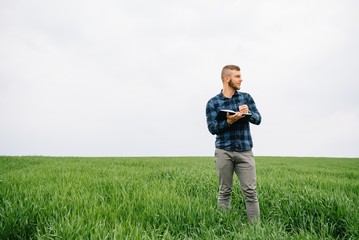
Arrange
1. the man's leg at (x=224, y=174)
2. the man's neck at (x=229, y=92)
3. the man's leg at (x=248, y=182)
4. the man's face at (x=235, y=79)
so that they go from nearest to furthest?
the man's leg at (x=248, y=182) < the man's leg at (x=224, y=174) < the man's face at (x=235, y=79) < the man's neck at (x=229, y=92)

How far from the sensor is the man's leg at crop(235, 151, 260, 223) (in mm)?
3740

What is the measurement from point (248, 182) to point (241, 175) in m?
0.14

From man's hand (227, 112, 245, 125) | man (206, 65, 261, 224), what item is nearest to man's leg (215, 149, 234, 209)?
man (206, 65, 261, 224)

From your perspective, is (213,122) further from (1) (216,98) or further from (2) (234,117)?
(2) (234,117)

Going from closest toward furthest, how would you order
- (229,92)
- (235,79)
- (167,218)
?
(167,218)
(235,79)
(229,92)

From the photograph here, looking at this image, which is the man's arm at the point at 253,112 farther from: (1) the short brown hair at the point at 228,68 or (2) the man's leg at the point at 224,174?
(2) the man's leg at the point at 224,174

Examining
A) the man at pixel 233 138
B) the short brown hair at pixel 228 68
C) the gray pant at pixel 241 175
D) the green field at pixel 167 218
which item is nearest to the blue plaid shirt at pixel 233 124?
the man at pixel 233 138

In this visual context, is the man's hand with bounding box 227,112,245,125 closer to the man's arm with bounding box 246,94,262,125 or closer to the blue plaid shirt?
the blue plaid shirt

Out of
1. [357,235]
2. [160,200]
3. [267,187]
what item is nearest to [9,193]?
[160,200]

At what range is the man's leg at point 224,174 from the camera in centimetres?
389

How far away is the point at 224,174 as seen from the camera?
3.92 meters

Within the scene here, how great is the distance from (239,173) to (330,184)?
408 centimetres

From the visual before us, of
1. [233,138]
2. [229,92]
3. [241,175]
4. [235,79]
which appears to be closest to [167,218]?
[241,175]

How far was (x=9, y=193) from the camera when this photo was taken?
15.1 ft
